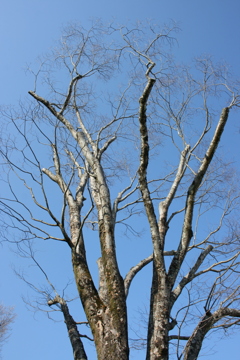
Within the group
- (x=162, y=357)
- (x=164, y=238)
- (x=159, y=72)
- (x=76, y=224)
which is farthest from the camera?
(x=159, y=72)

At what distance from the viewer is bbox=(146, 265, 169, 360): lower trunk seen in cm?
315

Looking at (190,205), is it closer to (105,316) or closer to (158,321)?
(158,321)

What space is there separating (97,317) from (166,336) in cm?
70

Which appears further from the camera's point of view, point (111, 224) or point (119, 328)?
point (111, 224)

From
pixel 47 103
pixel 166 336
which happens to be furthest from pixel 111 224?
pixel 47 103

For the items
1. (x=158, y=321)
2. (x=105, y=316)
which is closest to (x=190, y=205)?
(x=158, y=321)

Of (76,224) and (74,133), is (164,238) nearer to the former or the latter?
(76,224)

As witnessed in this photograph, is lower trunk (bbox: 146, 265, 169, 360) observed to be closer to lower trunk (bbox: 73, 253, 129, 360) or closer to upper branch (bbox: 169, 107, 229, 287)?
lower trunk (bbox: 73, 253, 129, 360)

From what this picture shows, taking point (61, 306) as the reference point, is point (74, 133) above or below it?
above

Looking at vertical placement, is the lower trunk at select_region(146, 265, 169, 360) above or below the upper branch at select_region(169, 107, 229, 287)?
below

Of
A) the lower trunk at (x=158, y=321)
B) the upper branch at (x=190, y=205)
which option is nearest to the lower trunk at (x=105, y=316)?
the lower trunk at (x=158, y=321)

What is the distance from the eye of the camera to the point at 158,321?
10.9 ft

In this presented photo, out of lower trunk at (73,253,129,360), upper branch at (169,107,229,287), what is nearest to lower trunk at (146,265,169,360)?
lower trunk at (73,253,129,360)

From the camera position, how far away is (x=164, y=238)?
13.5 ft
